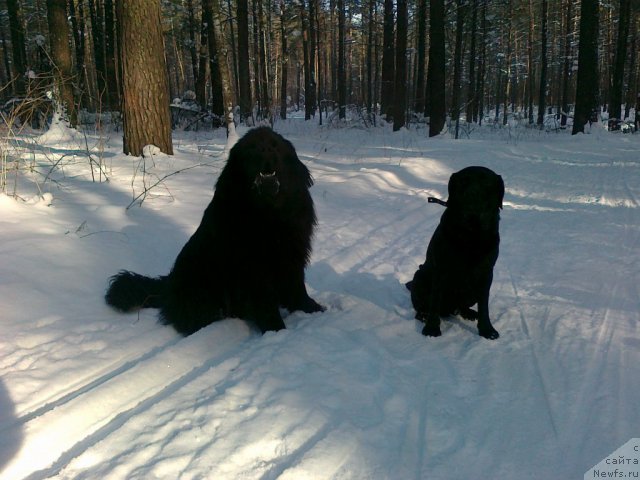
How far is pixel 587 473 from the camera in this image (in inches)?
67.2

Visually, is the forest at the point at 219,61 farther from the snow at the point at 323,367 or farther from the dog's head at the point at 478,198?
the dog's head at the point at 478,198

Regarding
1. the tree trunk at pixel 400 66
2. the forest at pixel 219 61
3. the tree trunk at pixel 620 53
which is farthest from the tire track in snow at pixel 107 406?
the tree trunk at pixel 620 53

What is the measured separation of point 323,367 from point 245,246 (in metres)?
0.96

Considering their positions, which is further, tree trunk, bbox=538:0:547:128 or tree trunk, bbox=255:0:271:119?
tree trunk, bbox=538:0:547:128

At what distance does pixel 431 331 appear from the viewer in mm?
2912

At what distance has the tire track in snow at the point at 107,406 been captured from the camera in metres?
1.74

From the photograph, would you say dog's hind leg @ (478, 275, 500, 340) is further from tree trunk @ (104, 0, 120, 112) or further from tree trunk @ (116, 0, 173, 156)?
tree trunk @ (104, 0, 120, 112)

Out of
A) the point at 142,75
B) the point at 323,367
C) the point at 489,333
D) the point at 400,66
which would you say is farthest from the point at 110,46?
the point at 489,333

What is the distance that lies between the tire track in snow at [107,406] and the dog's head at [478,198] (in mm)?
1640

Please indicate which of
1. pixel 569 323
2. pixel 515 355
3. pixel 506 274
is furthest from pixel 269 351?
pixel 506 274

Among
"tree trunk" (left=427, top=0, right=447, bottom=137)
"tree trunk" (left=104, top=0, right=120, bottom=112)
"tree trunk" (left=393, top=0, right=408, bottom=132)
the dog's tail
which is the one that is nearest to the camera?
the dog's tail

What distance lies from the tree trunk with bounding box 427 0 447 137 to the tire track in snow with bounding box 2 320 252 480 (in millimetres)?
13372

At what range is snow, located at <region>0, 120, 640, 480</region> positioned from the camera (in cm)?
178

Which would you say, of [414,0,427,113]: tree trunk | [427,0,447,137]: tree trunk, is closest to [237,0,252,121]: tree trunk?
[427,0,447,137]: tree trunk
